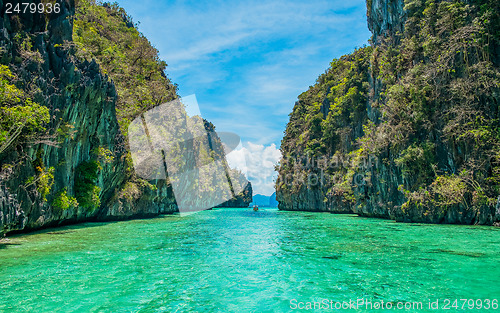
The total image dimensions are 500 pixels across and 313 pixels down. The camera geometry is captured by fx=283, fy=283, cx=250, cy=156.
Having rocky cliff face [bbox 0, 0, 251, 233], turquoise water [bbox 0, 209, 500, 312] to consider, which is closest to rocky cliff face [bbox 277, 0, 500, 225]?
turquoise water [bbox 0, 209, 500, 312]

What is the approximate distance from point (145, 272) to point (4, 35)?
11.3 m

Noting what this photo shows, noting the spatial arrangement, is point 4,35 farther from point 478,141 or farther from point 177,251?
point 478,141

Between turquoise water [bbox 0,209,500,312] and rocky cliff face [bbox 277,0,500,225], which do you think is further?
rocky cliff face [bbox 277,0,500,225]

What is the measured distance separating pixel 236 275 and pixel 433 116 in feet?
61.9

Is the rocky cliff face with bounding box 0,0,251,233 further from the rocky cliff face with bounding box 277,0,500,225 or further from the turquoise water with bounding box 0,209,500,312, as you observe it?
the rocky cliff face with bounding box 277,0,500,225

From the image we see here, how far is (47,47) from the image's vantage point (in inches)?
567

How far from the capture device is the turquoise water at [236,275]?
5348mm

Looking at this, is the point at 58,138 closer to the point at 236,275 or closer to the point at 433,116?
the point at 236,275

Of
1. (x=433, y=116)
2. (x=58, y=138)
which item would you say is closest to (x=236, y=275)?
(x=58, y=138)

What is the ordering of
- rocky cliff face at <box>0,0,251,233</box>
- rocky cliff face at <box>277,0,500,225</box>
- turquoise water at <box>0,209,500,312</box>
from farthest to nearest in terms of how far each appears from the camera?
rocky cliff face at <box>277,0,500,225</box> < rocky cliff face at <box>0,0,251,233</box> < turquoise water at <box>0,209,500,312</box>

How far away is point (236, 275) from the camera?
7305mm

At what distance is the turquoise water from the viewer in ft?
17.5

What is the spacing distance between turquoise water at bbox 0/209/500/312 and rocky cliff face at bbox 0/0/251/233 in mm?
2675

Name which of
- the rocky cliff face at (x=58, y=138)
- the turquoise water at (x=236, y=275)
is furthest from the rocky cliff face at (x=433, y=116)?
the rocky cliff face at (x=58, y=138)
